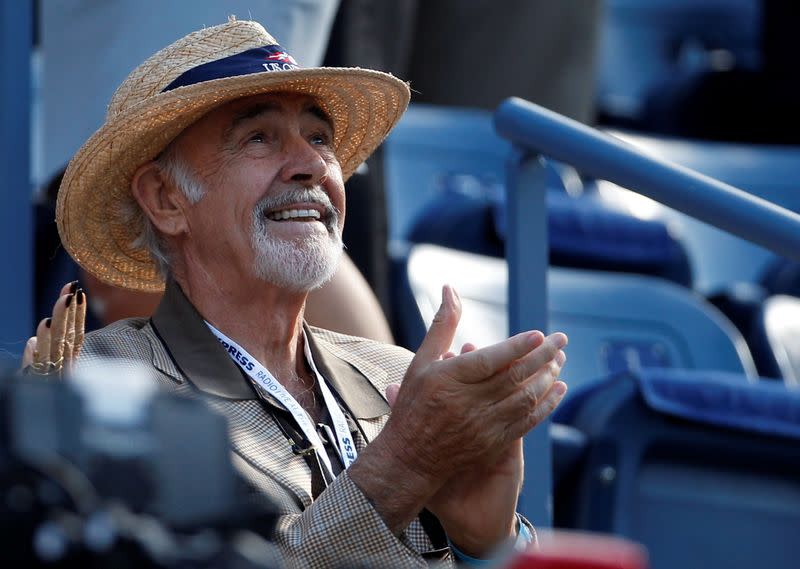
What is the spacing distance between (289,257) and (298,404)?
0.79 ft

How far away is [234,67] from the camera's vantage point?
9.01ft

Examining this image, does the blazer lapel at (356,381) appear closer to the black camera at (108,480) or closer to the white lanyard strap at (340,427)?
the white lanyard strap at (340,427)

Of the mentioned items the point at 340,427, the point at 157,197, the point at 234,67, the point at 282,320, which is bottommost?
the point at 340,427

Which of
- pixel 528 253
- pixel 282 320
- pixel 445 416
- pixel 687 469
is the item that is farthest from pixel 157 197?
pixel 687 469

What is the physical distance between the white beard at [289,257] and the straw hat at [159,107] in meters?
0.21

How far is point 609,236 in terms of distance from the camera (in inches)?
204

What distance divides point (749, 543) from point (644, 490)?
258 mm

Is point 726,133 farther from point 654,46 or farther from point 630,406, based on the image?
point 630,406

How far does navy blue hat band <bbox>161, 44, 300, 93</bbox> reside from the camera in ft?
8.98

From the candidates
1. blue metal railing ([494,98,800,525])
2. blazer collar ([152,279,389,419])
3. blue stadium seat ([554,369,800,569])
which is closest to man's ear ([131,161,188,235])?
blazer collar ([152,279,389,419])

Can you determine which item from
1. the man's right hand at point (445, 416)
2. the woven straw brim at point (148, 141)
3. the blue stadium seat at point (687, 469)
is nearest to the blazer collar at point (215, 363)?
the woven straw brim at point (148, 141)

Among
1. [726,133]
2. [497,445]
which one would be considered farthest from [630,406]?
[726,133]

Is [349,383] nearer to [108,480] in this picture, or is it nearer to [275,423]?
[275,423]

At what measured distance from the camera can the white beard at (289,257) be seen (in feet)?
8.82
